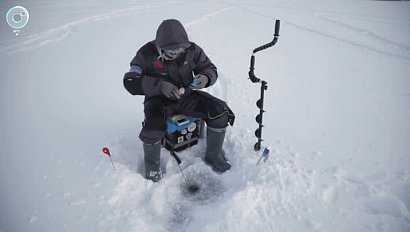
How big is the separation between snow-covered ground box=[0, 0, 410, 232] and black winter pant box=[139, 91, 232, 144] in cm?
58

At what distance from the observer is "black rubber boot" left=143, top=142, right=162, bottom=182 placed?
287 cm

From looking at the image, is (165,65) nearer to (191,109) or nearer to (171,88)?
(171,88)

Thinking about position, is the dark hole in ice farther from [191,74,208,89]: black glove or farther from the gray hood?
the gray hood

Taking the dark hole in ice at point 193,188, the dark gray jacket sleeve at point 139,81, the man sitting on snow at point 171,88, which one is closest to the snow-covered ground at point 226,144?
the dark hole in ice at point 193,188

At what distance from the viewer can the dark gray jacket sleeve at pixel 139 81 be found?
9.24ft

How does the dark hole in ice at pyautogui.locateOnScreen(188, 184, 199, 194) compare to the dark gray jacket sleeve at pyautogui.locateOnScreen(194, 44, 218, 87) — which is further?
the dark gray jacket sleeve at pyautogui.locateOnScreen(194, 44, 218, 87)

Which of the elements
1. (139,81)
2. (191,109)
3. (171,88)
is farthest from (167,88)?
(191,109)

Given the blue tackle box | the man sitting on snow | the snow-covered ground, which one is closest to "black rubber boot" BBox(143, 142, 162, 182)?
the man sitting on snow

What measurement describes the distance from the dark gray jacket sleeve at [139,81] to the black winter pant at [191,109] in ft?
0.61

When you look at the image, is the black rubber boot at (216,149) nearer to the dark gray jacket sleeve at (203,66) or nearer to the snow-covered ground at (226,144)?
the snow-covered ground at (226,144)

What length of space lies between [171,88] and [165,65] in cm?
37

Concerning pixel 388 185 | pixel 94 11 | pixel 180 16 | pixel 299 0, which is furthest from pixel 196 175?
pixel 299 0

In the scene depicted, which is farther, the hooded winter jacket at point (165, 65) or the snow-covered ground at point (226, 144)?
the hooded winter jacket at point (165, 65)

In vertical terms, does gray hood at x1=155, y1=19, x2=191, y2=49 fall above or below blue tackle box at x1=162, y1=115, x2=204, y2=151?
above
